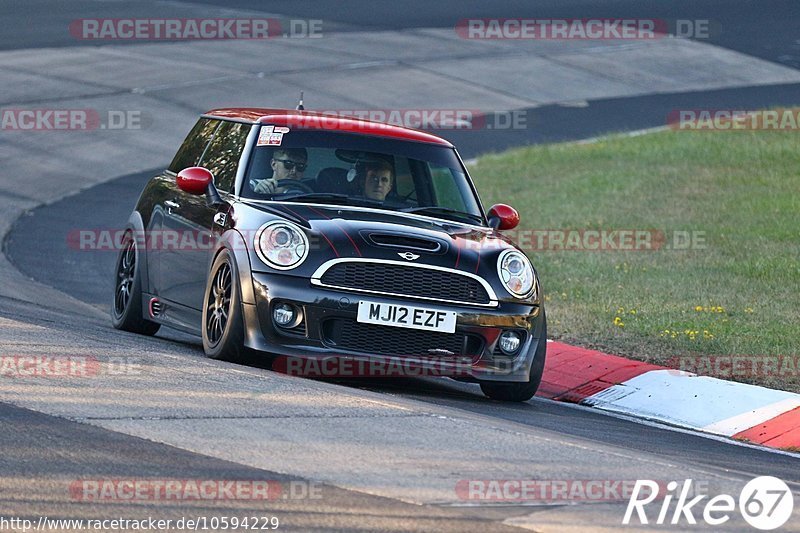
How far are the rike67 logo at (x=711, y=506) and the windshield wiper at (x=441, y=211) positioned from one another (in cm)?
353

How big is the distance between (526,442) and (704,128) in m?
19.1

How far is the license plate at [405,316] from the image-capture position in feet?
28.2

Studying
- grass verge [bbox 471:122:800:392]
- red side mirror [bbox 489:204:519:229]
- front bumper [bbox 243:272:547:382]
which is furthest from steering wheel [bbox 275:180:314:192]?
grass verge [bbox 471:122:800:392]

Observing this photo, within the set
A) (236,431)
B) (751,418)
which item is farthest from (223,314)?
(751,418)

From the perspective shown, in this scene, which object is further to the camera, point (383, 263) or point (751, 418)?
point (751, 418)

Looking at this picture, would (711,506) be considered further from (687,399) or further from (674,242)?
(674,242)

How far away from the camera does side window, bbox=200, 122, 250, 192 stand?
9867mm

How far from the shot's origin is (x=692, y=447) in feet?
28.2

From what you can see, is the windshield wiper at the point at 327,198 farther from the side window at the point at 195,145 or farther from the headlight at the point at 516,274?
the side window at the point at 195,145

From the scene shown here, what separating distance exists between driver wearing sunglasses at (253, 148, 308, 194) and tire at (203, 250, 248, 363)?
615 mm

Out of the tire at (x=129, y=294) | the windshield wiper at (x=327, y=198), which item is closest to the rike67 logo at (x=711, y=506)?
the windshield wiper at (x=327, y=198)

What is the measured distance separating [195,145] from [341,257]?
8.46ft

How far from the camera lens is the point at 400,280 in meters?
8.67

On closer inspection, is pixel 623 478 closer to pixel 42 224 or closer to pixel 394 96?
pixel 42 224
